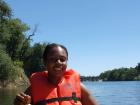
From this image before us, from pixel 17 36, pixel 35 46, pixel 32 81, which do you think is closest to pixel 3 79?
pixel 17 36

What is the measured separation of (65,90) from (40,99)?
233 mm

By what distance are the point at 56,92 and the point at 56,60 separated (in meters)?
0.36

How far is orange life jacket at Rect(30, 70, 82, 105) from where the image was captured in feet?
12.5

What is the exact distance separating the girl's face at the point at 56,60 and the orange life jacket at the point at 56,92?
0.26 metres

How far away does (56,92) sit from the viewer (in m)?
3.86

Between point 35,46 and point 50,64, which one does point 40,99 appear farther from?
point 35,46

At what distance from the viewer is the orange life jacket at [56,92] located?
3.82 meters

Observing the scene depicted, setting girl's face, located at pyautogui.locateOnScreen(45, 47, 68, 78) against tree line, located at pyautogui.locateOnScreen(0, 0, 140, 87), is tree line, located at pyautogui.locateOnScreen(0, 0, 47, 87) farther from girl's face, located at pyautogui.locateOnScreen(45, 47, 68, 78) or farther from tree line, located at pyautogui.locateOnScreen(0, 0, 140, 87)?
girl's face, located at pyautogui.locateOnScreen(45, 47, 68, 78)

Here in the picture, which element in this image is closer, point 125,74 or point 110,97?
point 110,97

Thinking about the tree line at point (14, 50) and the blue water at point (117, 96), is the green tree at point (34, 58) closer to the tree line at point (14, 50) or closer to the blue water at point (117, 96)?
the tree line at point (14, 50)

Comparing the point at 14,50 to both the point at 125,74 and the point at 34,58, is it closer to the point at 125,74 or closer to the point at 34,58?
the point at 34,58

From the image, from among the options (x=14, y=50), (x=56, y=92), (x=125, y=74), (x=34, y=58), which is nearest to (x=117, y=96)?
(x=14, y=50)

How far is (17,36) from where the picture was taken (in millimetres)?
59281

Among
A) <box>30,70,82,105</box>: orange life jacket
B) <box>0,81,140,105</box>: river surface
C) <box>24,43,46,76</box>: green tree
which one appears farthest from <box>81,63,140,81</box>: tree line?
<box>30,70,82,105</box>: orange life jacket
